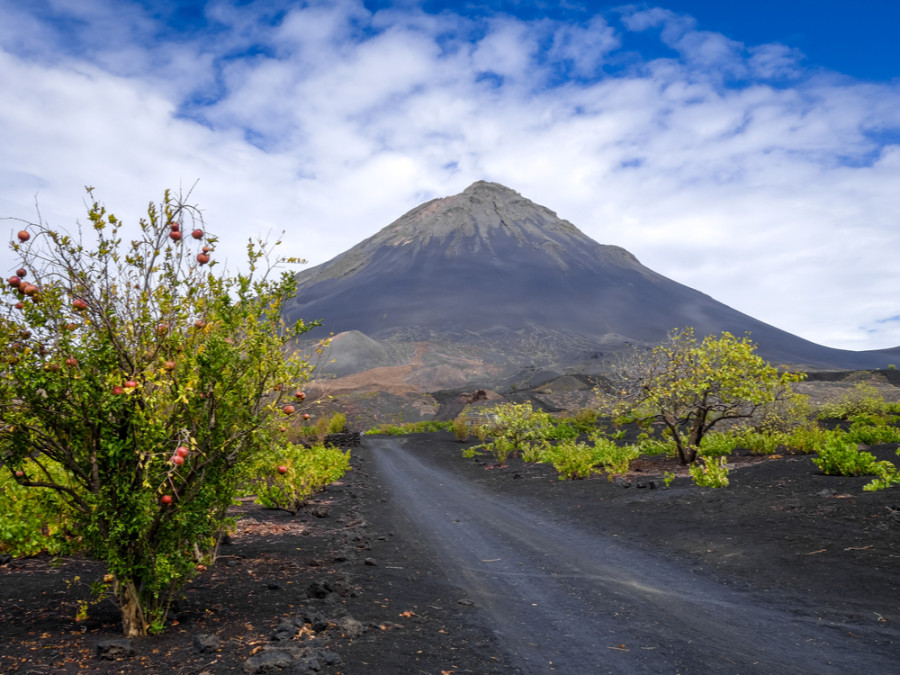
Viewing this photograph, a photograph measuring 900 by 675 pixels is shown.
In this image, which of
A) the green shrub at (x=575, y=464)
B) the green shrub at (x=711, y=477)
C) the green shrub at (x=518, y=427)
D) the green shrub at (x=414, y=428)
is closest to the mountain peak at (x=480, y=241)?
the green shrub at (x=414, y=428)

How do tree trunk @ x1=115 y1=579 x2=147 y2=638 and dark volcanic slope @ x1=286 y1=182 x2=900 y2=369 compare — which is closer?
tree trunk @ x1=115 y1=579 x2=147 y2=638

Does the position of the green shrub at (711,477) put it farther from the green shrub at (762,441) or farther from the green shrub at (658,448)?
the green shrub at (658,448)

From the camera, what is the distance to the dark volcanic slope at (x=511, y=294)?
113m

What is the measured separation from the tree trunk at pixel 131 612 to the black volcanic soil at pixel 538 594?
19 cm

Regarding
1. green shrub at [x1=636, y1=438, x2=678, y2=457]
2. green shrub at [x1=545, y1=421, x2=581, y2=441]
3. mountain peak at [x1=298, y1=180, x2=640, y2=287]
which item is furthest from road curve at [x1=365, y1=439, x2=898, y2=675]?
mountain peak at [x1=298, y1=180, x2=640, y2=287]

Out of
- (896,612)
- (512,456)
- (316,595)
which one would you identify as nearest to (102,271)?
(316,595)

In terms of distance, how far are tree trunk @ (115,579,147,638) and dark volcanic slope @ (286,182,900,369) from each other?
89.6 meters

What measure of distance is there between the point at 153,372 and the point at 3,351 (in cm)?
99

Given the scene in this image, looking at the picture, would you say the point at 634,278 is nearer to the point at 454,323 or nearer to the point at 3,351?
the point at 454,323

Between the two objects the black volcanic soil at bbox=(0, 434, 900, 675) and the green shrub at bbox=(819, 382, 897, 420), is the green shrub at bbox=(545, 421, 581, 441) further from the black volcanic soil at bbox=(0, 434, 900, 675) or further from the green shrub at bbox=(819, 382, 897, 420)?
the black volcanic soil at bbox=(0, 434, 900, 675)

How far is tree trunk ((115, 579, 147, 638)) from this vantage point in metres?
4.30

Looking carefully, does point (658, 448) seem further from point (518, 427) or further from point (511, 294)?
point (511, 294)

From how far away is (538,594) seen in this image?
5.86 meters

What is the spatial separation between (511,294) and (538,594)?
136m
